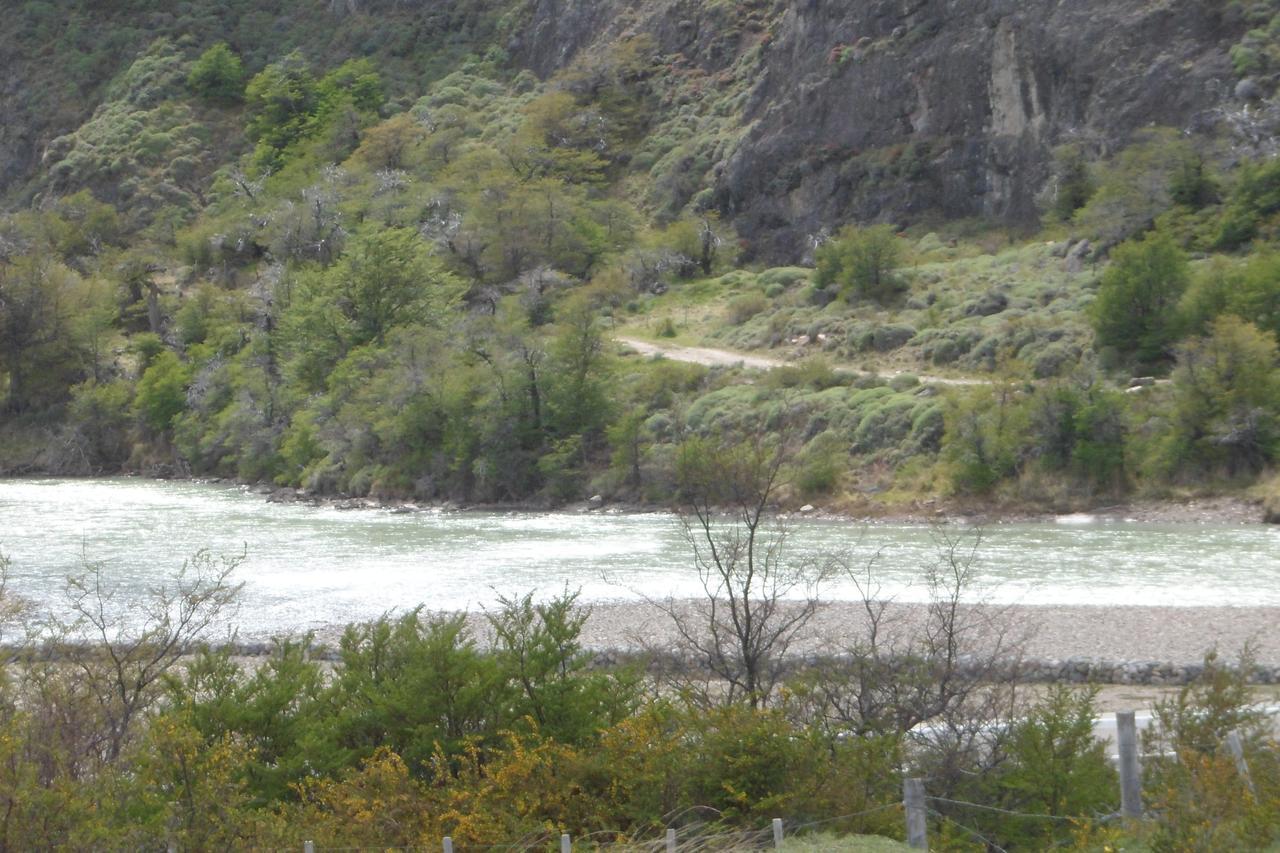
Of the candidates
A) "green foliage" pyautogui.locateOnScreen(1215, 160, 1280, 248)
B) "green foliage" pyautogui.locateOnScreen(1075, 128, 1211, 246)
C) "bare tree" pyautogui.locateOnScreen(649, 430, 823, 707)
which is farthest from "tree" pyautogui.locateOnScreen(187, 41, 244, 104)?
"green foliage" pyautogui.locateOnScreen(1215, 160, 1280, 248)

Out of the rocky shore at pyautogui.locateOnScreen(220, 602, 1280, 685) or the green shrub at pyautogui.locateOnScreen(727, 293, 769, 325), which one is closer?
the rocky shore at pyautogui.locateOnScreen(220, 602, 1280, 685)

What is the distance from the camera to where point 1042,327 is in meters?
45.8

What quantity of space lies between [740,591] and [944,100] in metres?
45.4

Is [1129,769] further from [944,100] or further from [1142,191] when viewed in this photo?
[944,100]

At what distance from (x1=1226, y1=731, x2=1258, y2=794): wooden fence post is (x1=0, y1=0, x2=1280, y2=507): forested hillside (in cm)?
2807

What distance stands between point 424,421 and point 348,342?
11.5m

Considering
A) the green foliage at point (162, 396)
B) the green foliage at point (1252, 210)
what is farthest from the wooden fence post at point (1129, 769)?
the green foliage at point (162, 396)

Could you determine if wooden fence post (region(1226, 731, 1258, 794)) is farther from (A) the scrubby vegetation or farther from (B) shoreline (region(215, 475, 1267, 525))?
(B) shoreline (region(215, 475, 1267, 525))

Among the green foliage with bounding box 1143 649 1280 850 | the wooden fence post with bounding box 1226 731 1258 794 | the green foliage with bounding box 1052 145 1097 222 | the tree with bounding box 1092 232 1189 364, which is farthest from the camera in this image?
the green foliage with bounding box 1052 145 1097 222

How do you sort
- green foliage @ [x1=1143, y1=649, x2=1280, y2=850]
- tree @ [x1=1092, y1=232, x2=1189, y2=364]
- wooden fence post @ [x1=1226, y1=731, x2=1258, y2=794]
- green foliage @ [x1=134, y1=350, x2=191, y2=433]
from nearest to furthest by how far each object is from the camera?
green foliage @ [x1=1143, y1=649, x2=1280, y2=850] < wooden fence post @ [x1=1226, y1=731, x2=1258, y2=794] < tree @ [x1=1092, y1=232, x2=1189, y2=364] < green foliage @ [x1=134, y1=350, x2=191, y2=433]

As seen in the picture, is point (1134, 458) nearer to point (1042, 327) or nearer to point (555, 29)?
point (1042, 327)

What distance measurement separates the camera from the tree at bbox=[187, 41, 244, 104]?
347ft

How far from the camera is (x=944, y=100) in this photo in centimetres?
6538

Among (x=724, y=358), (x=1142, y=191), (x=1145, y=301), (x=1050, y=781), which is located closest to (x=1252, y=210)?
(x=1142, y=191)
